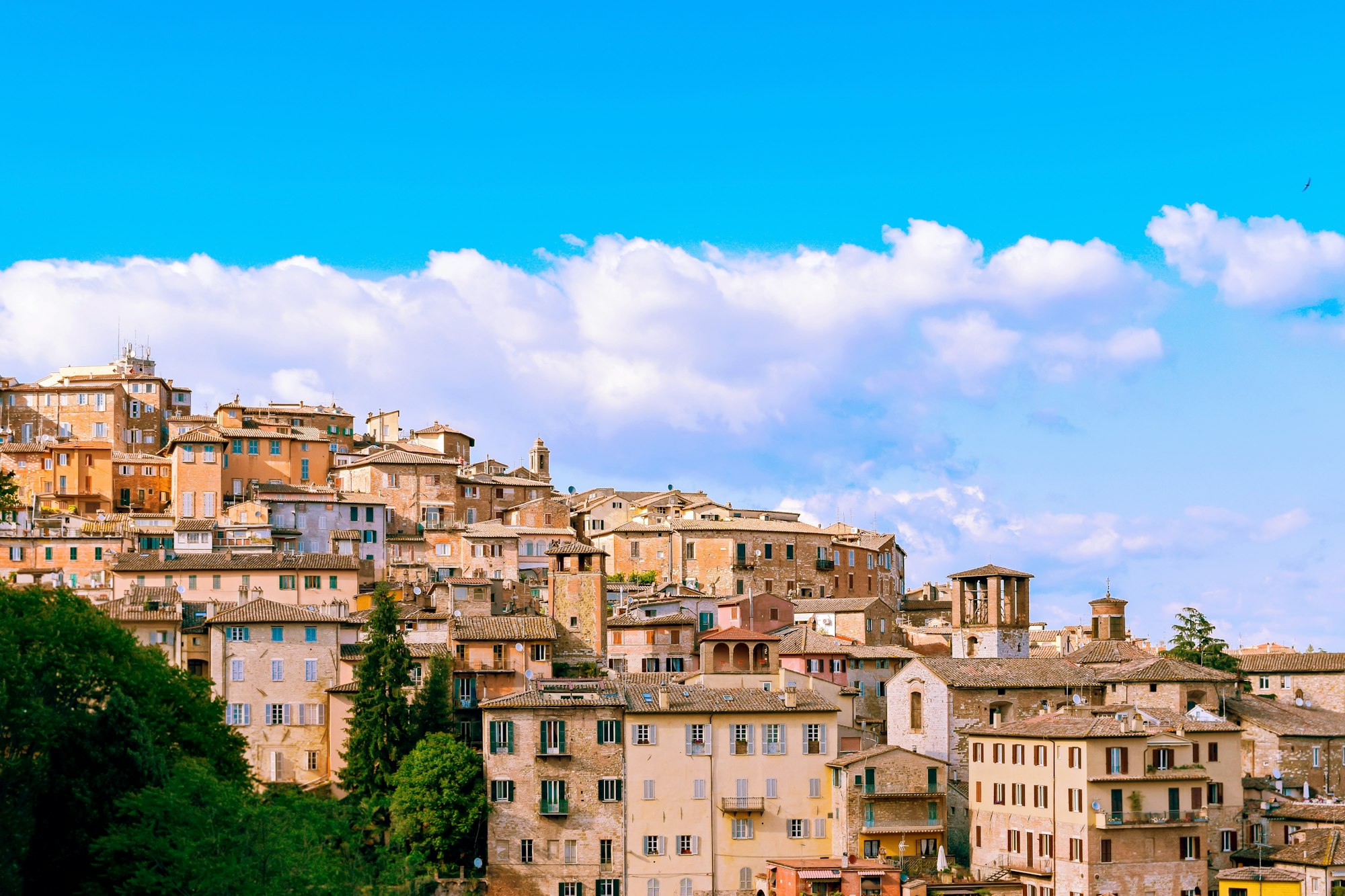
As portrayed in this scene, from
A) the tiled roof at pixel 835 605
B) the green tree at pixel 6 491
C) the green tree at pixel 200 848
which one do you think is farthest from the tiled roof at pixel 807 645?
the green tree at pixel 200 848

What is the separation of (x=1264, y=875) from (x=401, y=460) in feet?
183

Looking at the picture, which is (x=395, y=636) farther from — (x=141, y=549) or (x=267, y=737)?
(x=141, y=549)

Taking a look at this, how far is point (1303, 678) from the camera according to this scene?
80.4 metres

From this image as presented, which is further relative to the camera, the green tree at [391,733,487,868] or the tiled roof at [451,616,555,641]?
the tiled roof at [451,616,555,641]

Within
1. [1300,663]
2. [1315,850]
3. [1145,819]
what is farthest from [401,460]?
[1315,850]

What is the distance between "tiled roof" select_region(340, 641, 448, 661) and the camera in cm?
6988

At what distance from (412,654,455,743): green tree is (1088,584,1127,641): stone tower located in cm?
3579

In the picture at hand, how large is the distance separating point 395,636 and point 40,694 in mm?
20437

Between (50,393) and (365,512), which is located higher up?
(50,393)

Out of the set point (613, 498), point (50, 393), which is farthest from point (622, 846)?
point (50, 393)

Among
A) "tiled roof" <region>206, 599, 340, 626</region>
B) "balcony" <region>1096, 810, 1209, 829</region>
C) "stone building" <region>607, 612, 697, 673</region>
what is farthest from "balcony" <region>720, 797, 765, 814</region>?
"tiled roof" <region>206, 599, 340, 626</region>

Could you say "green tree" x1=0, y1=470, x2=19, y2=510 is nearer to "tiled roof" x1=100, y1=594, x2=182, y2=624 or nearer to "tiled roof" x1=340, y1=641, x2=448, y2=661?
"tiled roof" x1=100, y1=594, x2=182, y2=624

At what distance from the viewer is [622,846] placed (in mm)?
64938

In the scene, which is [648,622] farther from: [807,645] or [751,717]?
[751,717]
